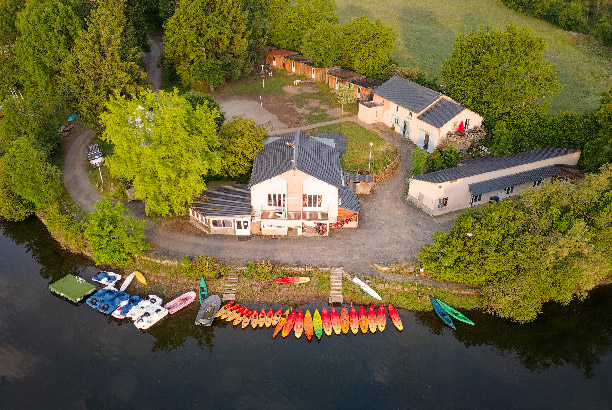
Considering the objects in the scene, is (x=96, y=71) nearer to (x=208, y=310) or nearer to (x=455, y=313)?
(x=208, y=310)

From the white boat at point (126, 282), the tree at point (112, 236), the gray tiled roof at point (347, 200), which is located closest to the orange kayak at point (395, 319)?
the gray tiled roof at point (347, 200)

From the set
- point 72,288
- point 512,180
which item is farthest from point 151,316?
point 512,180

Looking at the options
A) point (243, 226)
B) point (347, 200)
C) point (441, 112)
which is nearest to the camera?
point (243, 226)


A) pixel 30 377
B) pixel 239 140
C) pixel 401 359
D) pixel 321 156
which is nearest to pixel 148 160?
pixel 239 140

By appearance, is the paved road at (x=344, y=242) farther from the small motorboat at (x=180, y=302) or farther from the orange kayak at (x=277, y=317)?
the orange kayak at (x=277, y=317)

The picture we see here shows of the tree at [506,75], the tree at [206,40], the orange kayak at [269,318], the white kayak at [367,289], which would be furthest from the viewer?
the tree at [206,40]

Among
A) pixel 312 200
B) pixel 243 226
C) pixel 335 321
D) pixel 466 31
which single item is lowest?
pixel 335 321

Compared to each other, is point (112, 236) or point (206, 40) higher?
point (206, 40)

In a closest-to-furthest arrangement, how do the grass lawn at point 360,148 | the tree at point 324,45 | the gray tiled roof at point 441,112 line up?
the grass lawn at point 360,148
the gray tiled roof at point 441,112
the tree at point 324,45
